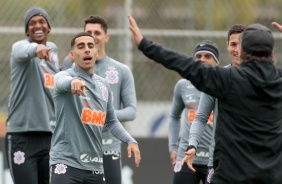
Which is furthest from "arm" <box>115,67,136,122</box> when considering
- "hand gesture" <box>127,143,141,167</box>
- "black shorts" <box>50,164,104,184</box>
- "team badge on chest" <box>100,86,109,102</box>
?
"black shorts" <box>50,164,104,184</box>

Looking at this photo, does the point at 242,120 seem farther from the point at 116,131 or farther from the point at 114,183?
the point at 114,183

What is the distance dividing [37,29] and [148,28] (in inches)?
155

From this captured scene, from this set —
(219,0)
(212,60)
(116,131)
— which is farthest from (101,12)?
(116,131)

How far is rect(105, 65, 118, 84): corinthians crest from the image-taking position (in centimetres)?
988

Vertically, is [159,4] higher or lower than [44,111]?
higher

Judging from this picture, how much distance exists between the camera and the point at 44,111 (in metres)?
9.73

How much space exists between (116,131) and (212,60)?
1.75 metres

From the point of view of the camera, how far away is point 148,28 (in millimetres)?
13461

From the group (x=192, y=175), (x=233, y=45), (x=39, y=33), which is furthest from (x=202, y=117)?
(x=39, y=33)

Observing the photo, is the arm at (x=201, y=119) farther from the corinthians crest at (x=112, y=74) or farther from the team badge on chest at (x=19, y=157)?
the team badge on chest at (x=19, y=157)

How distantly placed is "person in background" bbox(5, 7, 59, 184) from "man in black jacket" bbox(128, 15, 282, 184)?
11.2 feet

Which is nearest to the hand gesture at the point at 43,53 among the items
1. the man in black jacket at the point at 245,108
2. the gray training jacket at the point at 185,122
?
the gray training jacket at the point at 185,122

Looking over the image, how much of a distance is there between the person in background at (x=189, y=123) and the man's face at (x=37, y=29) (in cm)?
165

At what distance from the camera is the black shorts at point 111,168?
31.8 ft
